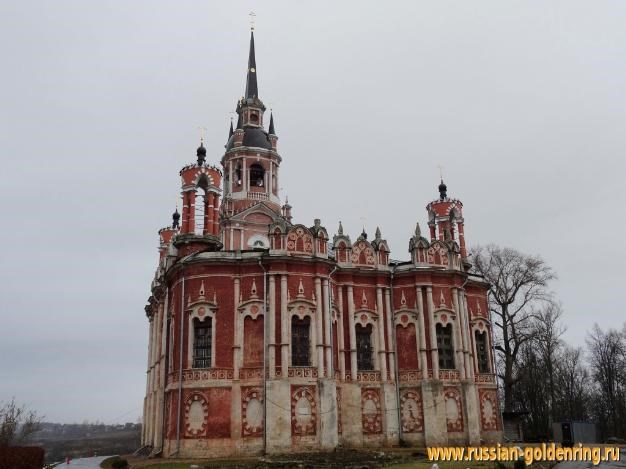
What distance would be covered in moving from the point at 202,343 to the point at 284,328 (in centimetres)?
423

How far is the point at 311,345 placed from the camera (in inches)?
1148

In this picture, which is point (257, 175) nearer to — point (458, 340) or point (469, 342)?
point (458, 340)

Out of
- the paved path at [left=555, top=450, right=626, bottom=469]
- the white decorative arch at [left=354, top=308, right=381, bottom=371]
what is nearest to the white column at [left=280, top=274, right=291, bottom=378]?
the white decorative arch at [left=354, top=308, right=381, bottom=371]

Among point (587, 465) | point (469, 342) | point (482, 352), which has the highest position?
point (469, 342)

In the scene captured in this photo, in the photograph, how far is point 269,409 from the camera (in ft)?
89.7

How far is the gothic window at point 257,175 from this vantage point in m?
42.6

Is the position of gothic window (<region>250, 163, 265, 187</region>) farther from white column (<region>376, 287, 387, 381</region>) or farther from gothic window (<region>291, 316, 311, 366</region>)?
gothic window (<region>291, 316, 311, 366</region>)

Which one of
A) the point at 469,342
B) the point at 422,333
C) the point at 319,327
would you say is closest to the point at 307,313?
the point at 319,327

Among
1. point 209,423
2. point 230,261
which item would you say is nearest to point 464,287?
point 230,261

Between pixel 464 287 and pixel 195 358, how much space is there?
16.9m

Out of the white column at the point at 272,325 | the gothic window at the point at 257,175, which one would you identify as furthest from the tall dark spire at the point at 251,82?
the white column at the point at 272,325

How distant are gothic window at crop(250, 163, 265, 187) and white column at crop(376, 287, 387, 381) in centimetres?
1363

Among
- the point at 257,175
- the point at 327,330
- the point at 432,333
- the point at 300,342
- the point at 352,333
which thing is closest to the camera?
the point at 300,342

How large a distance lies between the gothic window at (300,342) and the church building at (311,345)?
5 cm
